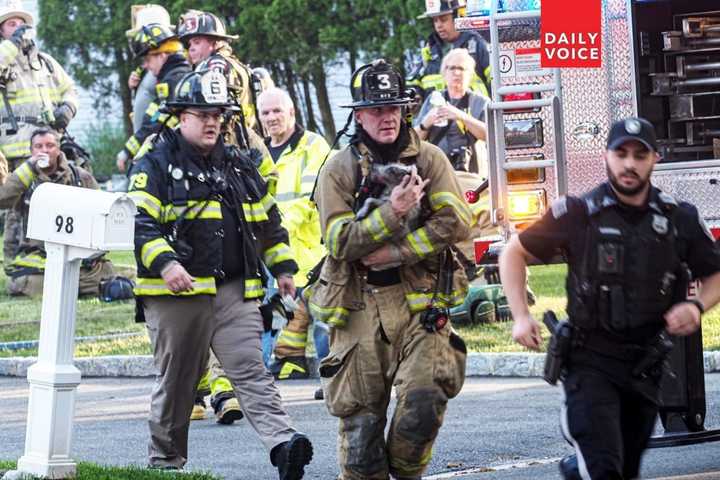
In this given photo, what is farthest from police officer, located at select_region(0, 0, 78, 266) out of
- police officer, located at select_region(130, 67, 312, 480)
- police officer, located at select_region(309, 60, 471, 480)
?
police officer, located at select_region(309, 60, 471, 480)

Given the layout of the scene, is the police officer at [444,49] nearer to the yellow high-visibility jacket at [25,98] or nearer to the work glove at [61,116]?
the work glove at [61,116]

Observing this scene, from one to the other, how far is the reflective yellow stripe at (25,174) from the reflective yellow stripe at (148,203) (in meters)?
7.58

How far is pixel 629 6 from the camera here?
8.44m

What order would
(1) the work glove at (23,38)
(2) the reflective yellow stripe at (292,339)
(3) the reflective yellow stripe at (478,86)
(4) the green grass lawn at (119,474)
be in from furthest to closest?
(1) the work glove at (23,38) → (3) the reflective yellow stripe at (478,86) → (2) the reflective yellow stripe at (292,339) → (4) the green grass lawn at (119,474)

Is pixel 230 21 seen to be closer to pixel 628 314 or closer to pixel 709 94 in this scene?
pixel 709 94

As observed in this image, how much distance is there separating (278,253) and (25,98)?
29.5 ft

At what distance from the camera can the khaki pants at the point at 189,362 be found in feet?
26.1

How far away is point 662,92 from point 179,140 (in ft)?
8.21

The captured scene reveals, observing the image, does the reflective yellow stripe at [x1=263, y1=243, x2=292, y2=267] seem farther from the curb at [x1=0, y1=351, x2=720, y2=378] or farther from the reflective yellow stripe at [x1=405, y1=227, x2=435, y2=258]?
the curb at [x1=0, y1=351, x2=720, y2=378]

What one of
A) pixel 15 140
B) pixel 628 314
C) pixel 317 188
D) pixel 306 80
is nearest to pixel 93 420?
pixel 317 188

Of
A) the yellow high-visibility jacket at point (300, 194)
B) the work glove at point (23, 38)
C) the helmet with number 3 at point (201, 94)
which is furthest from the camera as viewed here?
the work glove at point (23, 38)

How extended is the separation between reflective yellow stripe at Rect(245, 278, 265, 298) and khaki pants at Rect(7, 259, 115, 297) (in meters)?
8.19

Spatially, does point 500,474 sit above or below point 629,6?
below

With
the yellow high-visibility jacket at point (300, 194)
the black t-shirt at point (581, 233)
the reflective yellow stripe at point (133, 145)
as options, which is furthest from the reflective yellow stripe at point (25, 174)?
the black t-shirt at point (581, 233)
